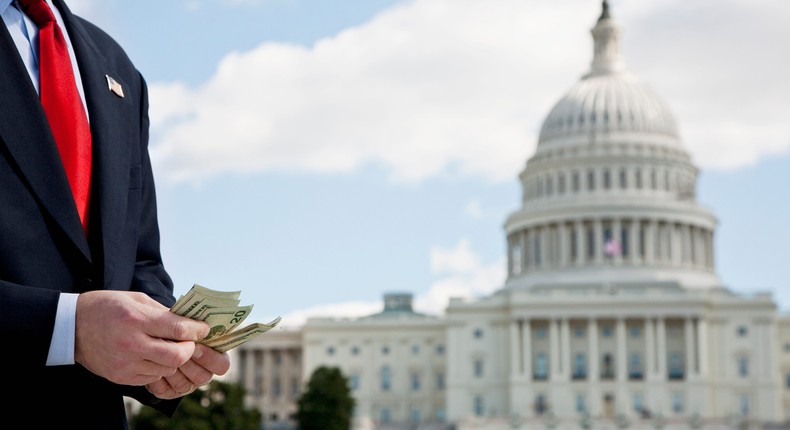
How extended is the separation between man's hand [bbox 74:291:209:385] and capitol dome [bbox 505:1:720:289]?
134 metres

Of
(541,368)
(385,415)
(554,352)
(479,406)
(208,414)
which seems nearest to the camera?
(208,414)

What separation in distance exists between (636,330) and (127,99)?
435 feet

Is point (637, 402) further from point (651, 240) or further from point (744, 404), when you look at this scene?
point (651, 240)

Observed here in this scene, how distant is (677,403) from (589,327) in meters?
11.3

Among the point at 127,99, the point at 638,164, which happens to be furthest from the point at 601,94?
the point at 127,99

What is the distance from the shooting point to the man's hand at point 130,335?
5.72 metres

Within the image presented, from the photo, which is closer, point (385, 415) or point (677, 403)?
point (677, 403)

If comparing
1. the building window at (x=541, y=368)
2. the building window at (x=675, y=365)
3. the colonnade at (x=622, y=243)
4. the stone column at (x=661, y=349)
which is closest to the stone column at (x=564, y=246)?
the colonnade at (x=622, y=243)

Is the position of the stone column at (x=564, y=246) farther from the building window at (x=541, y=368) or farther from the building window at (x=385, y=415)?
the building window at (x=385, y=415)

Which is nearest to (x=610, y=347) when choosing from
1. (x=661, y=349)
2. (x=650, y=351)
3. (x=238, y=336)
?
(x=650, y=351)

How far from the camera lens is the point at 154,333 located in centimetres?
575

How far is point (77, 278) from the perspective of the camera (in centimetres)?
623

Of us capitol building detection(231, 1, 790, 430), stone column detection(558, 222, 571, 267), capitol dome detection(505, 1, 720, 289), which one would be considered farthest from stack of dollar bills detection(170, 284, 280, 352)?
stone column detection(558, 222, 571, 267)

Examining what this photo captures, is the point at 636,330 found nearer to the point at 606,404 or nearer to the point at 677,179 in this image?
the point at 606,404
